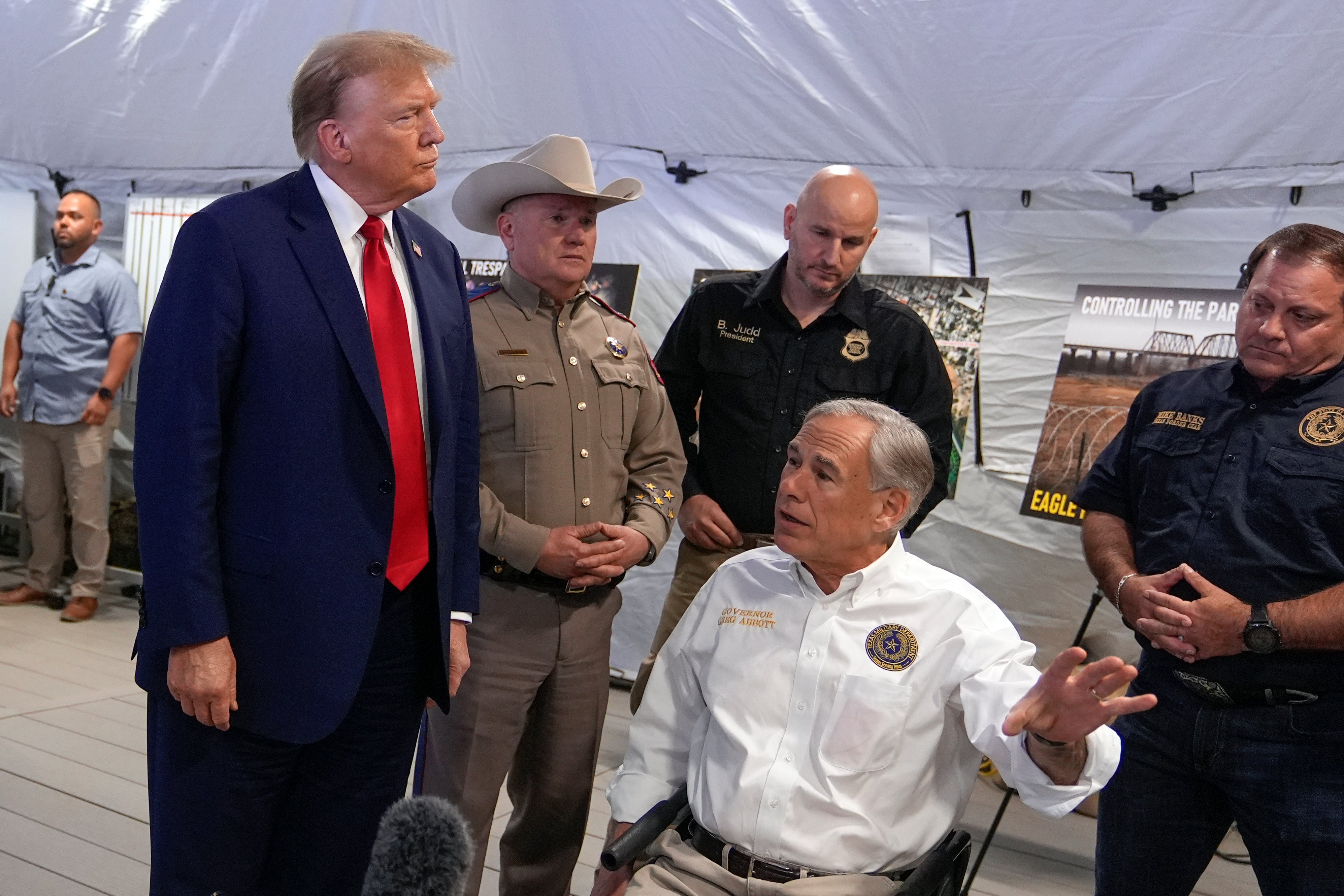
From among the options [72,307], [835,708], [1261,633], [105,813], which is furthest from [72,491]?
[1261,633]

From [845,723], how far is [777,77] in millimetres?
2905

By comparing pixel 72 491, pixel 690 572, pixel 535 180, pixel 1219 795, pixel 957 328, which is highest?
pixel 535 180

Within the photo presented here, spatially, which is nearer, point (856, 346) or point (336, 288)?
point (336, 288)

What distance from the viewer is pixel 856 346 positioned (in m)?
2.71

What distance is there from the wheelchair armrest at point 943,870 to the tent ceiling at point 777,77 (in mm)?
2454

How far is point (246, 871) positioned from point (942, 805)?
3.64 ft

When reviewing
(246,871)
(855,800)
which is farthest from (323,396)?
(855,800)

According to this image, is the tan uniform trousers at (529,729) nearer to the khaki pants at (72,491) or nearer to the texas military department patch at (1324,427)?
the texas military department patch at (1324,427)

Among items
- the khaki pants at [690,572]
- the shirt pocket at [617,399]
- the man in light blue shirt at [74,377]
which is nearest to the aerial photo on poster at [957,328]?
the khaki pants at [690,572]

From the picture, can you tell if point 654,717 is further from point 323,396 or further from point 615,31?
point 615,31

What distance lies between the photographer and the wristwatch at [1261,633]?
1.95m

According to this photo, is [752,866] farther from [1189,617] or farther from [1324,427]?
[1324,427]

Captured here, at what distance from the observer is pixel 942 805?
6.02 feet

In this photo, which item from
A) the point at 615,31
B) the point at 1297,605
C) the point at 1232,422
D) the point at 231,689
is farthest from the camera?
the point at 615,31
